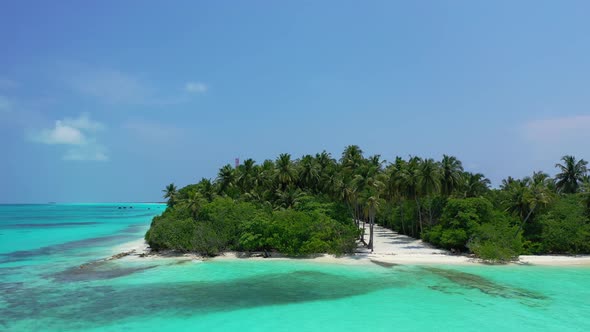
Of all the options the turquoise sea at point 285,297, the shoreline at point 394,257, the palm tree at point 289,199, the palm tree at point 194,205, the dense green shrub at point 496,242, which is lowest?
the turquoise sea at point 285,297

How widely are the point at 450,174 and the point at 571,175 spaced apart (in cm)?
2827

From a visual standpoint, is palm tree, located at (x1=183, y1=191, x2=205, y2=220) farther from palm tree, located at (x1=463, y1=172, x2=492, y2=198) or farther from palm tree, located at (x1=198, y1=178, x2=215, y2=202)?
palm tree, located at (x1=463, y1=172, x2=492, y2=198)

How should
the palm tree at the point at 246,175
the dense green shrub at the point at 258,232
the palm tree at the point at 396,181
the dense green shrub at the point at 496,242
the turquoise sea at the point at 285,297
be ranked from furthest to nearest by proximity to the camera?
the palm tree at the point at 246,175
the palm tree at the point at 396,181
the dense green shrub at the point at 258,232
the dense green shrub at the point at 496,242
the turquoise sea at the point at 285,297

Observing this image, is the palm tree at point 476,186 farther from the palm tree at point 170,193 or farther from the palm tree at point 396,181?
the palm tree at point 170,193

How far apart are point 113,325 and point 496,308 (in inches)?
935

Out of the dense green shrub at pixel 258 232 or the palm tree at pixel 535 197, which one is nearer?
the dense green shrub at pixel 258 232

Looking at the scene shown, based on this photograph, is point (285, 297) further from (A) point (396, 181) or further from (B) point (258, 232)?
(A) point (396, 181)

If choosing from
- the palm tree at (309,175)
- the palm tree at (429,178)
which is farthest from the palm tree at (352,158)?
the palm tree at (429,178)

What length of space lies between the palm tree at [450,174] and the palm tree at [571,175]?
25731 mm

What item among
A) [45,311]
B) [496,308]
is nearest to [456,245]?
[496,308]

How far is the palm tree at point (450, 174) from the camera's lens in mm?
51844

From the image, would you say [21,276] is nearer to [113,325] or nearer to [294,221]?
[113,325]

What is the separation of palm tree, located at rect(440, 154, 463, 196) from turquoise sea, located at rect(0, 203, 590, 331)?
56.3ft

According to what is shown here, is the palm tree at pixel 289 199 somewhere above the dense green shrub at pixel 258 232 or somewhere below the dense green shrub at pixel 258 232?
above
